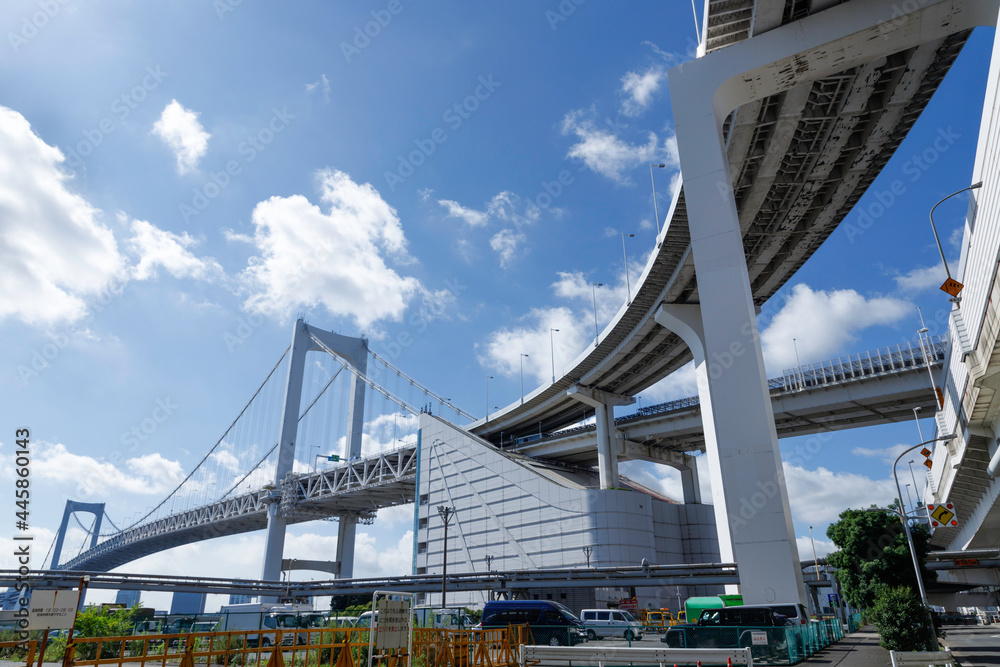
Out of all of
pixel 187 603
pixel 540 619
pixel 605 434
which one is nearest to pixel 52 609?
pixel 540 619

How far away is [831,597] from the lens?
38938mm

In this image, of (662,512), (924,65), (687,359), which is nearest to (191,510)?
(662,512)

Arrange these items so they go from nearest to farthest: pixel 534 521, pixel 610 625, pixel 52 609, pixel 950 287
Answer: pixel 52 609 → pixel 950 287 → pixel 610 625 → pixel 534 521

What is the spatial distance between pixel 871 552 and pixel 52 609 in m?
30.5

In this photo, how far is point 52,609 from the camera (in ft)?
30.9

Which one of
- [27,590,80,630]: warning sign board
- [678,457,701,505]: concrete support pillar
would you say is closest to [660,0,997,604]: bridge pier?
[27,590,80,630]: warning sign board

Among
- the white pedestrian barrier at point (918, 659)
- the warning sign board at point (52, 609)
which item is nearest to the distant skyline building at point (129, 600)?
the warning sign board at point (52, 609)

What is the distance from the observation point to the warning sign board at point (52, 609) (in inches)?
366

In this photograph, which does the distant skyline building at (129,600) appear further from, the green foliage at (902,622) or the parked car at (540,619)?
the green foliage at (902,622)

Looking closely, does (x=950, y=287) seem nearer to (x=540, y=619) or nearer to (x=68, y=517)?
(x=540, y=619)

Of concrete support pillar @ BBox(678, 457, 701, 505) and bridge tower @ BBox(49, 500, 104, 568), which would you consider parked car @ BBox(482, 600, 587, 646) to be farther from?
bridge tower @ BBox(49, 500, 104, 568)

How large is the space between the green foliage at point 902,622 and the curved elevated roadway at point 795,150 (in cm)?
1785

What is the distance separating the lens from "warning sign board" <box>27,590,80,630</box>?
9297 mm

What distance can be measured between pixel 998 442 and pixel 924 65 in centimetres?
1436
